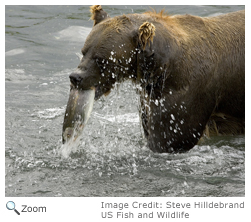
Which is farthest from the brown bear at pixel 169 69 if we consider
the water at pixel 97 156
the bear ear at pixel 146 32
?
the water at pixel 97 156

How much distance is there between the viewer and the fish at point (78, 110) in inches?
186

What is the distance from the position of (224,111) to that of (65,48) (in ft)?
16.9

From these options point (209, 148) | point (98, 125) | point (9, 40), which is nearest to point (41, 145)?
point (98, 125)

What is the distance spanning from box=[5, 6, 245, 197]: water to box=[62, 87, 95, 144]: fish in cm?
46

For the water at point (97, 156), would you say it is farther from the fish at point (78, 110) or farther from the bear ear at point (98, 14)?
the bear ear at point (98, 14)

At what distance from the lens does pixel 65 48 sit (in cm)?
1004

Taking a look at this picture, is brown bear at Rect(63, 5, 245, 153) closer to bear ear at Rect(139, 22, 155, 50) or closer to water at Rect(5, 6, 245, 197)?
bear ear at Rect(139, 22, 155, 50)

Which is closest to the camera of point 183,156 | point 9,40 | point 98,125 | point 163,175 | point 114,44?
point 114,44

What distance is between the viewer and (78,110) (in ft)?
15.5

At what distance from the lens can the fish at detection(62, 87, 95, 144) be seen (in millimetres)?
4723

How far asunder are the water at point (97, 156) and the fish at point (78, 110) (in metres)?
0.46
